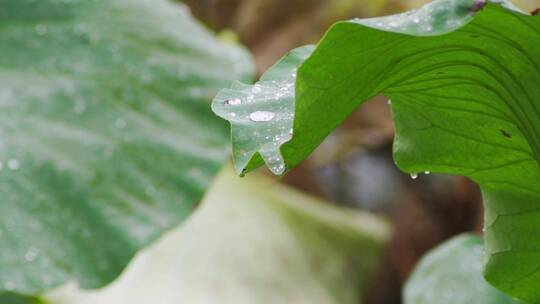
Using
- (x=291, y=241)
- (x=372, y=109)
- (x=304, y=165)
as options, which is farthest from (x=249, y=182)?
(x=372, y=109)

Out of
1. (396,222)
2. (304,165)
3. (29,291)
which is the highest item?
(29,291)

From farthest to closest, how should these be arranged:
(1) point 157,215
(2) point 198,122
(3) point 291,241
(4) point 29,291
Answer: (3) point 291,241
(2) point 198,122
(1) point 157,215
(4) point 29,291

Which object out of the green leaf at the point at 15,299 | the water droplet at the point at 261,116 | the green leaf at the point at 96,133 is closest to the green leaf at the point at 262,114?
the water droplet at the point at 261,116

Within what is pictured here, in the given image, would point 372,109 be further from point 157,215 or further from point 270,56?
point 157,215

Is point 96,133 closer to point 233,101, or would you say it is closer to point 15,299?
point 15,299

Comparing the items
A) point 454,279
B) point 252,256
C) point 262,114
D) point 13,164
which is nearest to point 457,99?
point 262,114

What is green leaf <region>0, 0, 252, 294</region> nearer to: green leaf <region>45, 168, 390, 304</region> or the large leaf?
green leaf <region>45, 168, 390, 304</region>
